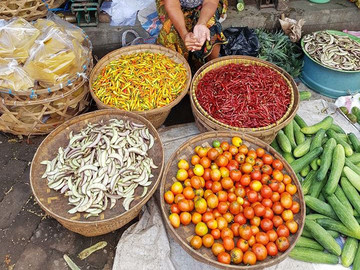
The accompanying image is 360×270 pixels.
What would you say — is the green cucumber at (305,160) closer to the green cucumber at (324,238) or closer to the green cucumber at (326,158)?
the green cucumber at (326,158)

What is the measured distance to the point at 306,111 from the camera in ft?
12.0

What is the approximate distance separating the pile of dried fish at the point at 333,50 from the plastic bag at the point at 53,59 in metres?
2.77

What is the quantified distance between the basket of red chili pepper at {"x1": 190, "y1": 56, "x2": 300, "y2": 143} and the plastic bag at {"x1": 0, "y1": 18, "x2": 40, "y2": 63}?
160 cm

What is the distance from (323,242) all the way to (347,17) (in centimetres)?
351

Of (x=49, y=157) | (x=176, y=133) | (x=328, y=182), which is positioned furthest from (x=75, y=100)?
(x=328, y=182)

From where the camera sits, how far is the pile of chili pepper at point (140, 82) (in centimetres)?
304

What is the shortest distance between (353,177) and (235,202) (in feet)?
3.61

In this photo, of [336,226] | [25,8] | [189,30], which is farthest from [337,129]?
[25,8]

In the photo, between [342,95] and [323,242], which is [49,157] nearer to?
[323,242]

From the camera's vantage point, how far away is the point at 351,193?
8.55ft

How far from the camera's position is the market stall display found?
2938 mm

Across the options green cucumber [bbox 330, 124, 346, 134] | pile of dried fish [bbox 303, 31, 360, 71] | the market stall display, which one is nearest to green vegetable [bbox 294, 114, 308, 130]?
green cucumber [bbox 330, 124, 346, 134]

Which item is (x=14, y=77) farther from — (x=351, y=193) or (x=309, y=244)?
(x=351, y=193)

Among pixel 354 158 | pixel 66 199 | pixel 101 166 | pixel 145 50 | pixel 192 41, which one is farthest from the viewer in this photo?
pixel 145 50
